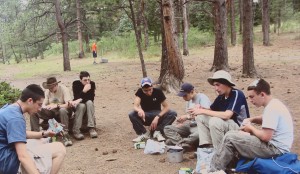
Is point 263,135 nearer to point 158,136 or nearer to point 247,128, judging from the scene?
point 247,128

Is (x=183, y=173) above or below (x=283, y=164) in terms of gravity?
below

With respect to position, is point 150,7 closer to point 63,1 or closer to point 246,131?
point 63,1

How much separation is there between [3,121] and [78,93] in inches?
142

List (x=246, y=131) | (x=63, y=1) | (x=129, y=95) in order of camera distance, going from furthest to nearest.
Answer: (x=63, y=1)
(x=129, y=95)
(x=246, y=131)

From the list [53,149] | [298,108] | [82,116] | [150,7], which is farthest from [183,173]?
[150,7]

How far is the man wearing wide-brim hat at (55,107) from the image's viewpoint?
670 cm

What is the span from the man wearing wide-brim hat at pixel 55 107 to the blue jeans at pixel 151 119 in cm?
128

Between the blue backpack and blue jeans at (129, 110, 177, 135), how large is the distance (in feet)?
Result: 8.08

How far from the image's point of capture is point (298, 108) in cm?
827

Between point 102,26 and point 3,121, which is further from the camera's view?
point 102,26

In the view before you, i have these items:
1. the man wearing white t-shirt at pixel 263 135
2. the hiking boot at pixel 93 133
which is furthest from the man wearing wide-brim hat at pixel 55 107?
the man wearing white t-shirt at pixel 263 135

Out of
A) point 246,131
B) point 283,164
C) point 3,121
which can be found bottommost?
point 283,164

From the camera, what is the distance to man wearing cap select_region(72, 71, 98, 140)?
693cm

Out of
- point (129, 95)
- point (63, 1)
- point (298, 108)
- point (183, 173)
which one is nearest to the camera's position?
point (183, 173)
